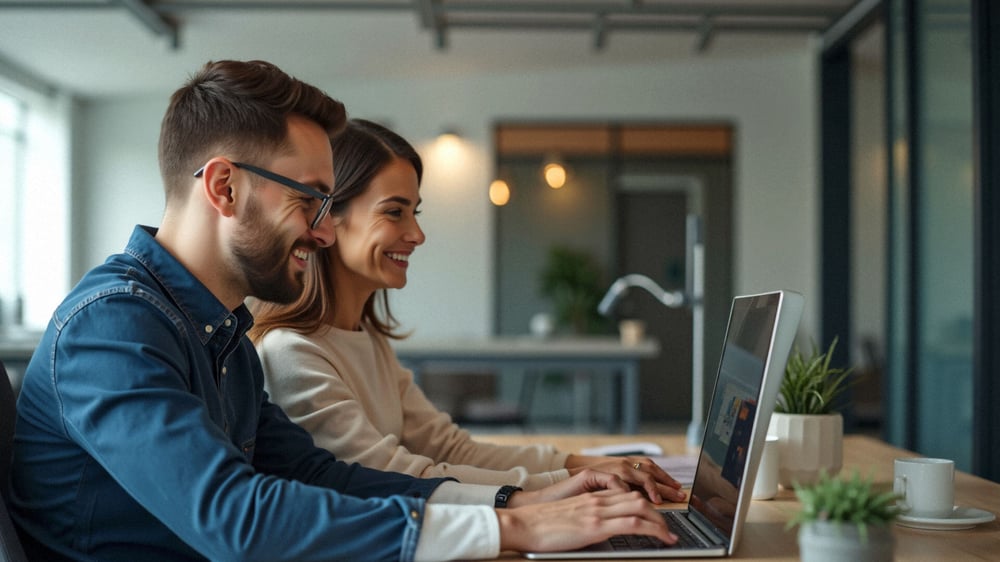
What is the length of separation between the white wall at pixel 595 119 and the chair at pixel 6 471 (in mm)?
6967

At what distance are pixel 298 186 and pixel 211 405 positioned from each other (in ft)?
1.02

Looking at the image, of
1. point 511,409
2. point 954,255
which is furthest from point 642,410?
point 954,255

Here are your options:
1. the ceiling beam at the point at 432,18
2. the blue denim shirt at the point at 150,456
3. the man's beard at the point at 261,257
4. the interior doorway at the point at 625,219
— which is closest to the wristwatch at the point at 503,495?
the blue denim shirt at the point at 150,456

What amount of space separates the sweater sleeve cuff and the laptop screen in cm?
30

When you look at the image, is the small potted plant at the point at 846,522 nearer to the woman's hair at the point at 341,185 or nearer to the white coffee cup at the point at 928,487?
the white coffee cup at the point at 928,487

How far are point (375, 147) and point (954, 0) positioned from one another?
337 cm

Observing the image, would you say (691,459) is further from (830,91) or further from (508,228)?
(508,228)

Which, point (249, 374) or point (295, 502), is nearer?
point (295, 502)

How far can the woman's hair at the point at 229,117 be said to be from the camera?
4.24ft

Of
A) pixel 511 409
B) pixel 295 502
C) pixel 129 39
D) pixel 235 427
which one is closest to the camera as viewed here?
pixel 295 502

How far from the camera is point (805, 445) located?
1.70 metres

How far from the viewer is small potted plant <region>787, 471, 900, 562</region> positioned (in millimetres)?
921

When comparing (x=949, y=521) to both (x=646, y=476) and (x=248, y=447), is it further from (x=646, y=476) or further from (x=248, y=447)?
(x=248, y=447)

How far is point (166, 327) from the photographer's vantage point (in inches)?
46.5
